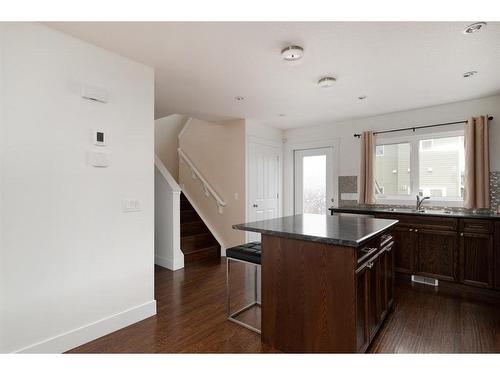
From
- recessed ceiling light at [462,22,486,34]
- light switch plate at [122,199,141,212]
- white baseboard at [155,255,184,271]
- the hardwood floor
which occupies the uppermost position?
recessed ceiling light at [462,22,486,34]

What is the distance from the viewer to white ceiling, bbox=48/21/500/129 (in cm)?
195

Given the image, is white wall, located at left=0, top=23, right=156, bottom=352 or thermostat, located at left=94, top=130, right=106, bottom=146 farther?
thermostat, located at left=94, top=130, right=106, bottom=146

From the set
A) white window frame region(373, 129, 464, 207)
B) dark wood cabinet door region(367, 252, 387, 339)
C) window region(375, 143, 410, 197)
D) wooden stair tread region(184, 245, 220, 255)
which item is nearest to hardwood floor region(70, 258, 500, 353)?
dark wood cabinet door region(367, 252, 387, 339)

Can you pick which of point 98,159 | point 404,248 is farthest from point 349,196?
point 98,159

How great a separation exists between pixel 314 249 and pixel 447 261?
250cm

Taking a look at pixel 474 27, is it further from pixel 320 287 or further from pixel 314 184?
pixel 314 184

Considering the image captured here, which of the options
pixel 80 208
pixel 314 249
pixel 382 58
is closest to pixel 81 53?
pixel 80 208

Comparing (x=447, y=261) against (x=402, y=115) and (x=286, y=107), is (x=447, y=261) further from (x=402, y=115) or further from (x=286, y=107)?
(x=286, y=107)

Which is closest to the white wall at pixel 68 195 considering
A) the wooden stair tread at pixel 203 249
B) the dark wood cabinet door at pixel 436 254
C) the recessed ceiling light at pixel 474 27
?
the wooden stair tread at pixel 203 249

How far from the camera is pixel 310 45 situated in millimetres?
2170

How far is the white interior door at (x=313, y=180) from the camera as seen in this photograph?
5.02 m

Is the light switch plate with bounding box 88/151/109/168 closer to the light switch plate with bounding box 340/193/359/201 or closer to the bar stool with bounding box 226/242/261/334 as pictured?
the bar stool with bounding box 226/242/261/334

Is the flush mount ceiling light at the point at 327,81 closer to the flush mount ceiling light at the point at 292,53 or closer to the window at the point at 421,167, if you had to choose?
the flush mount ceiling light at the point at 292,53
